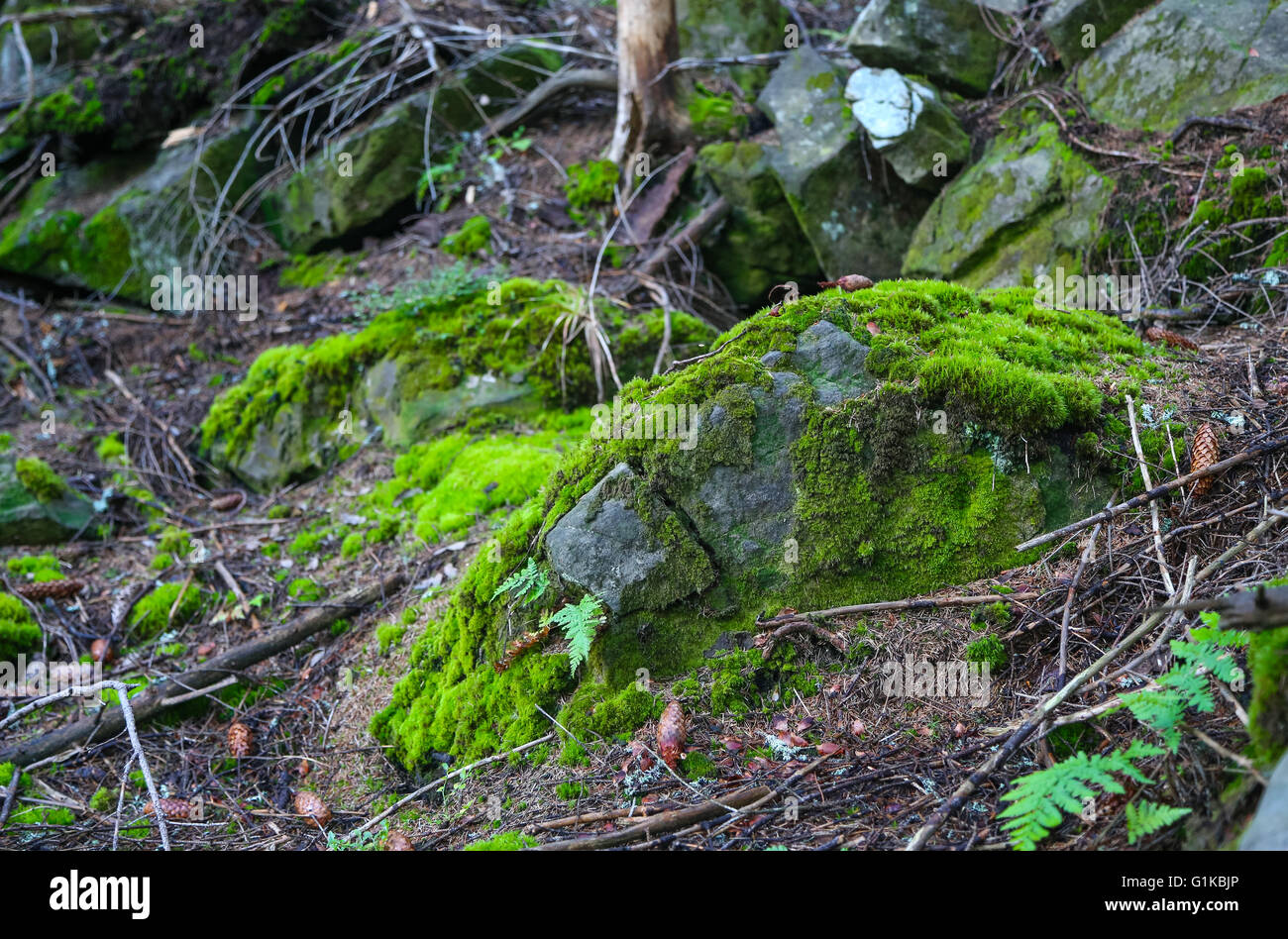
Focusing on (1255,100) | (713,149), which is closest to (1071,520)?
(1255,100)

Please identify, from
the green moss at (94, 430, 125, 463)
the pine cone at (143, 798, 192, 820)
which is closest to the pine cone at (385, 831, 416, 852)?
the pine cone at (143, 798, 192, 820)

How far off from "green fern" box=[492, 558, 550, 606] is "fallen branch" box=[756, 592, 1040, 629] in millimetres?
960

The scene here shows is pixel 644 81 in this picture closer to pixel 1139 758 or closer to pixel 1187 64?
pixel 1187 64

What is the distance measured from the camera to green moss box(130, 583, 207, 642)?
17.6ft

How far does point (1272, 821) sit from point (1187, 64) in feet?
21.0

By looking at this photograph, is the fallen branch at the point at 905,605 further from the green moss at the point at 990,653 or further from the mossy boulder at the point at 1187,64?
the mossy boulder at the point at 1187,64

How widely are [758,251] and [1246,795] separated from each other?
6706mm

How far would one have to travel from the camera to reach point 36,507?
20.8 ft

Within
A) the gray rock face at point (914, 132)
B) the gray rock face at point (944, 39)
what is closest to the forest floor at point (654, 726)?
the gray rock face at point (914, 132)

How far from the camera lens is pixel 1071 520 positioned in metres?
3.28

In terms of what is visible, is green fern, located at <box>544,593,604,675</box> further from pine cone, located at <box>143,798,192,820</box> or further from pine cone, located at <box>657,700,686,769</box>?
pine cone, located at <box>143,798,192,820</box>

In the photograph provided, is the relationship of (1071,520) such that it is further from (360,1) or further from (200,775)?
(360,1)

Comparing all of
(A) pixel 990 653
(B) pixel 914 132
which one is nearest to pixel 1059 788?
(A) pixel 990 653
